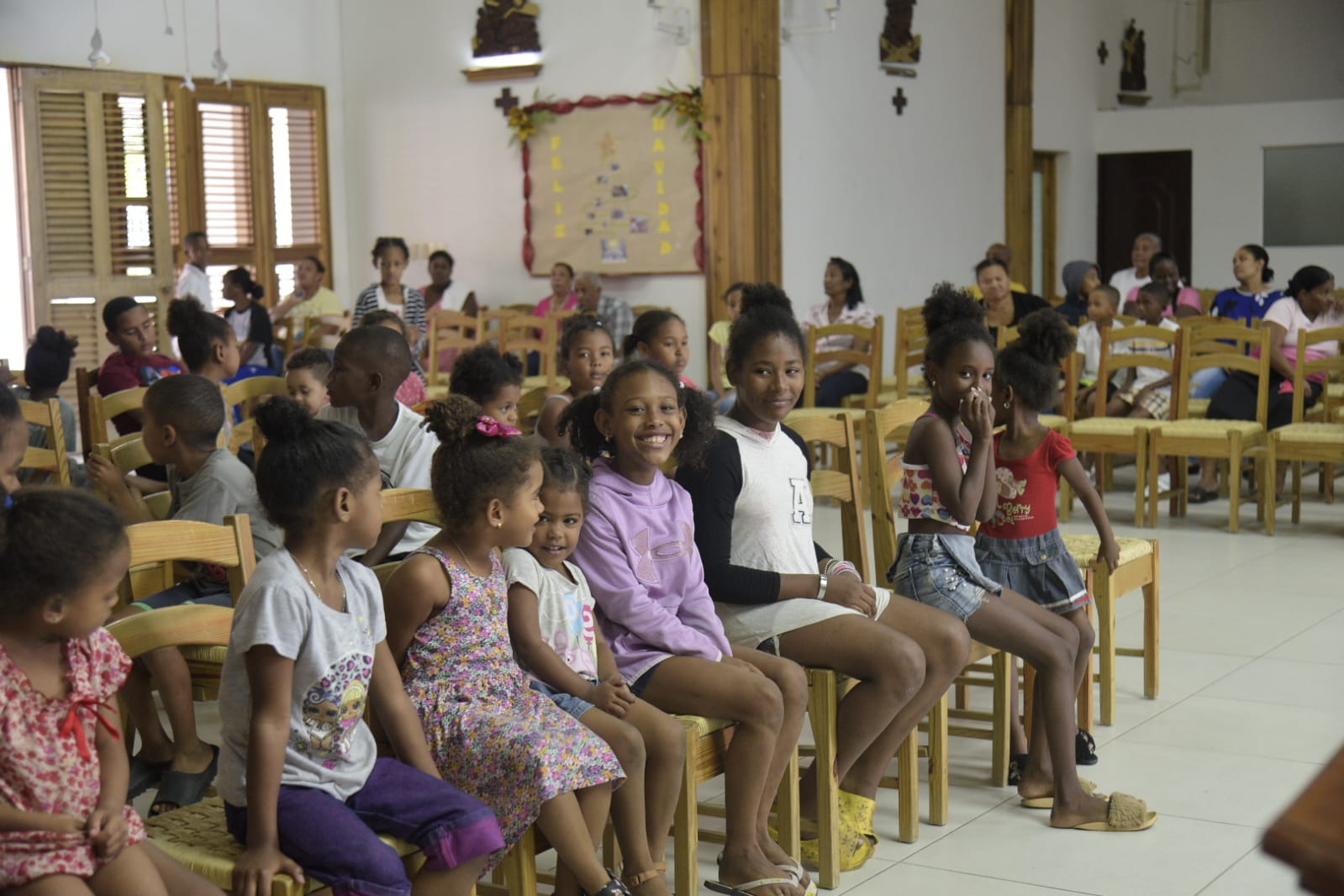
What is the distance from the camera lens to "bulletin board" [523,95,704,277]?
9.09 metres

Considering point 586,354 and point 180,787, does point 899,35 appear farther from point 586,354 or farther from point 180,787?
point 180,787

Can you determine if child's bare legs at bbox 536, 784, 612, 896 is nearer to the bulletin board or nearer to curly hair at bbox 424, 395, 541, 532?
curly hair at bbox 424, 395, 541, 532

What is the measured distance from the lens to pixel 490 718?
7.70ft

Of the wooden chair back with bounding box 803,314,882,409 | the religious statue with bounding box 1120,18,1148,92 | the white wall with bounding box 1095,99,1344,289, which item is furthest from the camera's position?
the religious statue with bounding box 1120,18,1148,92

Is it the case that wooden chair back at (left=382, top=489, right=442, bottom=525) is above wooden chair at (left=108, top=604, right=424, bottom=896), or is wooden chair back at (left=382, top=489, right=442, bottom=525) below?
above

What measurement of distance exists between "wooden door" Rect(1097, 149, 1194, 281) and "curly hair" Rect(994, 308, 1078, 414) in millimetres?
10382

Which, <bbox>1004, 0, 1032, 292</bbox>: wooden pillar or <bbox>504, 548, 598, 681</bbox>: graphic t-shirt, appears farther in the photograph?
<bbox>1004, 0, 1032, 292</bbox>: wooden pillar

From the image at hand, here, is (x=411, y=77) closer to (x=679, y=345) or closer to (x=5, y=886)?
(x=679, y=345)

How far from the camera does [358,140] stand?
10469 mm

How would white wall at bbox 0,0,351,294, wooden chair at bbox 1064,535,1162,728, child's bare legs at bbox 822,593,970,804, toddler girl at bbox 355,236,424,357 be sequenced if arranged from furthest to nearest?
1. white wall at bbox 0,0,351,294
2. toddler girl at bbox 355,236,424,357
3. wooden chair at bbox 1064,535,1162,728
4. child's bare legs at bbox 822,593,970,804

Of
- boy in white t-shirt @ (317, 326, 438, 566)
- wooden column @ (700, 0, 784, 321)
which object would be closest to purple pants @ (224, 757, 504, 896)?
boy in white t-shirt @ (317, 326, 438, 566)

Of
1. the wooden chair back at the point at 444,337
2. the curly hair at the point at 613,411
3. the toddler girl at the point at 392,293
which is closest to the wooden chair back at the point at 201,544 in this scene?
the curly hair at the point at 613,411

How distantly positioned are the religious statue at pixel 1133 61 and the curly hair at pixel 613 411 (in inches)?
468

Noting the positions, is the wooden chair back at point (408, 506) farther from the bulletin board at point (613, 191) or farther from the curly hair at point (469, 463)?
the bulletin board at point (613, 191)
